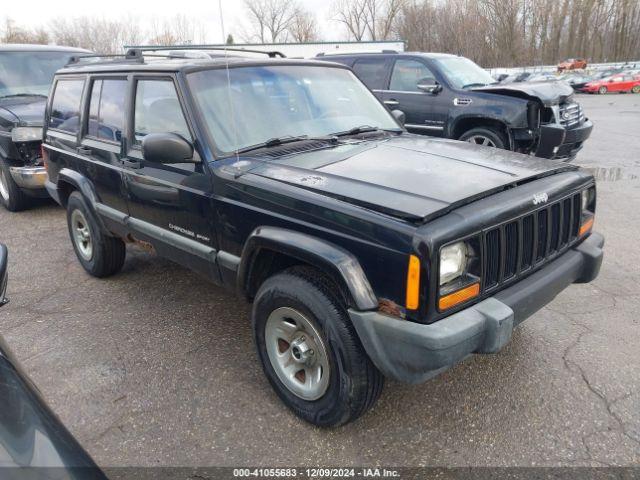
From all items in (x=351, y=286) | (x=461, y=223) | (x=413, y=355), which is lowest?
(x=413, y=355)

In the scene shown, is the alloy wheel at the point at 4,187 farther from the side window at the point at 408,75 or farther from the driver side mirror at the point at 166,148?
the side window at the point at 408,75

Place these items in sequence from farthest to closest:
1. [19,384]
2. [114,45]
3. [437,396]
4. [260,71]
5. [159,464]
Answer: [114,45] → [260,71] → [437,396] → [159,464] → [19,384]

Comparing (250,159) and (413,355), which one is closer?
(413,355)

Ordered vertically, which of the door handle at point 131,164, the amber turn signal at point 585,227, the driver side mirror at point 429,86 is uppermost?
the driver side mirror at point 429,86

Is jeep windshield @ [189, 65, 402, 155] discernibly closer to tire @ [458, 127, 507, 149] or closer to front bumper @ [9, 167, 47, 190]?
tire @ [458, 127, 507, 149]

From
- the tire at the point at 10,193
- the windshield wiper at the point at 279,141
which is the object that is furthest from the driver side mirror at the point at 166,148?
the tire at the point at 10,193

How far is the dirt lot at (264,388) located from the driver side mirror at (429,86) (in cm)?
409

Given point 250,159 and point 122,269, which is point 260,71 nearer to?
point 250,159

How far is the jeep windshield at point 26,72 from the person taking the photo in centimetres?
718

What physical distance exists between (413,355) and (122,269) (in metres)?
3.67

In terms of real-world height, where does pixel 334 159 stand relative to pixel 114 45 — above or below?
below

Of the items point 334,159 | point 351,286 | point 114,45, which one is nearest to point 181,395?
point 351,286

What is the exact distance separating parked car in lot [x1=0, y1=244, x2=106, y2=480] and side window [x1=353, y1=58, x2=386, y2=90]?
25.2 ft

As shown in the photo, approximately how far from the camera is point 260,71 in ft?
11.1
